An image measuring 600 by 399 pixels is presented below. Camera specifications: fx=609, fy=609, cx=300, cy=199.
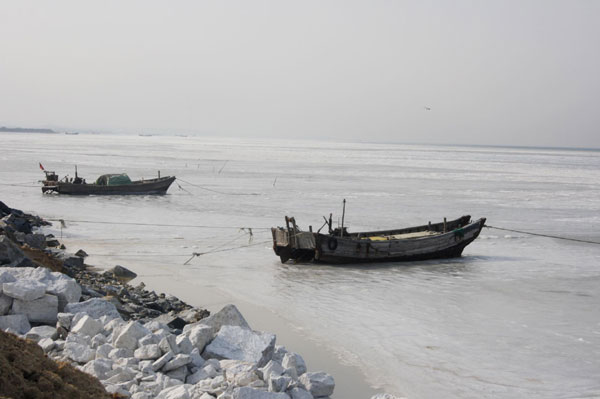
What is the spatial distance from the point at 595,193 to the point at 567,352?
3738cm

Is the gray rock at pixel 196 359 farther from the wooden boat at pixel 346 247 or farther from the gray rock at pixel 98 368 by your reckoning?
the wooden boat at pixel 346 247

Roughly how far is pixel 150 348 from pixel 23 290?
7.01 feet

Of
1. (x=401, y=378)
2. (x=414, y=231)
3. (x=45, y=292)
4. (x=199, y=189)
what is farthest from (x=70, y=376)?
(x=199, y=189)

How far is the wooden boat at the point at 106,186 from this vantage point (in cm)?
3275

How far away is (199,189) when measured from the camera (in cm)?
3984

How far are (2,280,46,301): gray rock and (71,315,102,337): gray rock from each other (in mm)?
927

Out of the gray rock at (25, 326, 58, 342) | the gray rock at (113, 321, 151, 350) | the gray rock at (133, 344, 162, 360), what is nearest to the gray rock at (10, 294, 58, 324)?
the gray rock at (25, 326, 58, 342)

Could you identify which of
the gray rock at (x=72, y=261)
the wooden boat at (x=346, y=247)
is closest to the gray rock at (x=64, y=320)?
the gray rock at (x=72, y=261)

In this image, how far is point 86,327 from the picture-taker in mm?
7285

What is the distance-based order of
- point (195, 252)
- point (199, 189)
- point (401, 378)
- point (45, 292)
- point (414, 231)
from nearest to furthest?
1. point (45, 292)
2. point (401, 378)
3. point (195, 252)
4. point (414, 231)
5. point (199, 189)

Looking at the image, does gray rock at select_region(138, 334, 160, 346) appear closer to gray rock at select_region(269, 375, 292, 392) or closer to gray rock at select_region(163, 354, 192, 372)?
gray rock at select_region(163, 354, 192, 372)

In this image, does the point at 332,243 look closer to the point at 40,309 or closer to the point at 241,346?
the point at 241,346

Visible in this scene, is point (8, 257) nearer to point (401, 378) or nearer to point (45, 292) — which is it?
point (45, 292)

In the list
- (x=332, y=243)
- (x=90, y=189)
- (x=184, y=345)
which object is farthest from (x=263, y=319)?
(x=90, y=189)
